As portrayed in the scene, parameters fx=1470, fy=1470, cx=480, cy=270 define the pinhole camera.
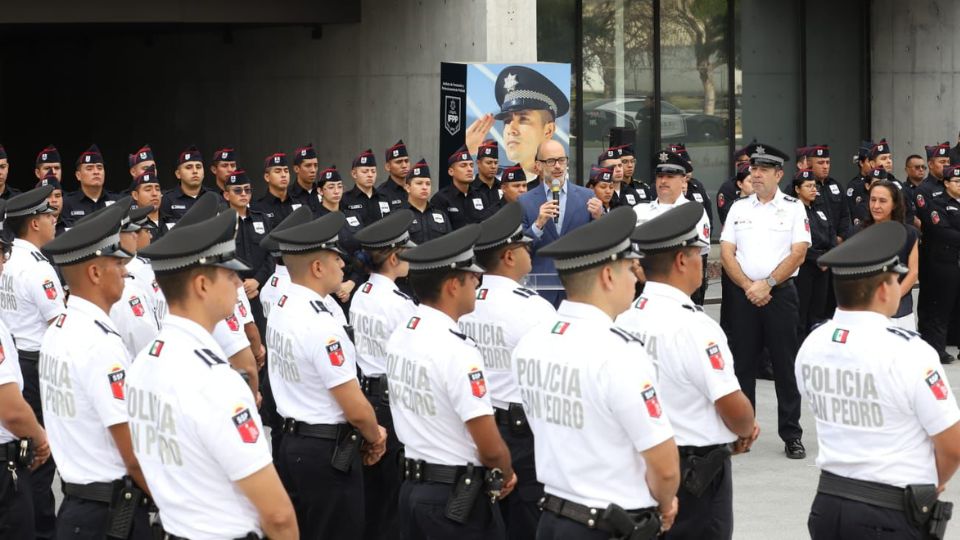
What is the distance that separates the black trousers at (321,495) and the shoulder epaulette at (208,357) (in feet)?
6.47

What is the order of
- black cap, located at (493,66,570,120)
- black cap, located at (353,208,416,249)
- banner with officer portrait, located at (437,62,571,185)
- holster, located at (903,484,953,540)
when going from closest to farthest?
holster, located at (903,484,953,540) → black cap, located at (353,208,416,249) → banner with officer portrait, located at (437,62,571,185) → black cap, located at (493,66,570,120)

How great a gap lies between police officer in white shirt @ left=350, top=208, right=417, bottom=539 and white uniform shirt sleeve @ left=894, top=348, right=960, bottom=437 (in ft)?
7.64

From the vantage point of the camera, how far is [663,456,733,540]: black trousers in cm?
565

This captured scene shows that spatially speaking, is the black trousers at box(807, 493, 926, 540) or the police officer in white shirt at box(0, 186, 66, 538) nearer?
the black trousers at box(807, 493, 926, 540)

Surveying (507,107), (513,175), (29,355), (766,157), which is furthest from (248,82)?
(29,355)

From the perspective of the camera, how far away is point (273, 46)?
19.8 meters

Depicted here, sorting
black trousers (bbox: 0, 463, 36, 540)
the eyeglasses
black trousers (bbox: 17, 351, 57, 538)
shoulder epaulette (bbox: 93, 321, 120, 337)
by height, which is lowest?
black trousers (bbox: 17, 351, 57, 538)

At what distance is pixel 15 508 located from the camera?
6059 millimetres

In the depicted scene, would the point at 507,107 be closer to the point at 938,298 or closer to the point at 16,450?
the point at 938,298

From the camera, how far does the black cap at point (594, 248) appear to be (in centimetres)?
476

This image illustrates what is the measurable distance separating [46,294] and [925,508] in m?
4.74

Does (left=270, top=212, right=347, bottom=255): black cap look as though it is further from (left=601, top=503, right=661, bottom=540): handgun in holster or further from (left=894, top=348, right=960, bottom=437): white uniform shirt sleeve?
(left=894, top=348, right=960, bottom=437): white uniform shirt sleeve

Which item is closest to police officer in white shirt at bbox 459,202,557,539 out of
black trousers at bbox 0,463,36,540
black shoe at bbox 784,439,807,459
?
black trousers at bbox 0,463,36,540

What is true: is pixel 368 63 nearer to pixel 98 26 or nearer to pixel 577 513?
pixel 98 26
